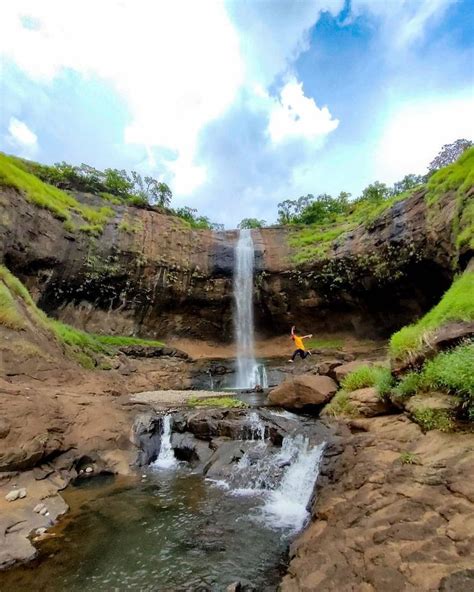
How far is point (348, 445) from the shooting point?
6590mm

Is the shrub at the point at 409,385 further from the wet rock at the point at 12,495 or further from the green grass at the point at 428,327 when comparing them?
the wet rock at the point at 12,495

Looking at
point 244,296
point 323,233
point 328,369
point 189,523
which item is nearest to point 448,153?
point 323,233

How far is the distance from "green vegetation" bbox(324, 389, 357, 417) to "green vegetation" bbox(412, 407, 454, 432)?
2.49 m

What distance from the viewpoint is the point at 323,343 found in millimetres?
26125

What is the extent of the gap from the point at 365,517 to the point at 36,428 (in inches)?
288

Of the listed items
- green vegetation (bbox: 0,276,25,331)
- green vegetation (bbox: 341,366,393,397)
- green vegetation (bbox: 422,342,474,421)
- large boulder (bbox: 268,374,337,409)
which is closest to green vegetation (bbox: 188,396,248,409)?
large boulder (bbox: 268,374,337,409)

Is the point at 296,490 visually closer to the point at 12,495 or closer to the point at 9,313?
the point at 12,495

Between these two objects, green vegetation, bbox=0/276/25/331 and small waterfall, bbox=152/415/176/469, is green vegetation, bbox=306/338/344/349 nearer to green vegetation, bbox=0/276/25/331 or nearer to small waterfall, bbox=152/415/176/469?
small waterfall, bbox=152/415/176/469

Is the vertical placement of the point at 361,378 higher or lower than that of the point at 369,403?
higher

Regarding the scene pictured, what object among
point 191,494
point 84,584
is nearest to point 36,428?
point 191,494

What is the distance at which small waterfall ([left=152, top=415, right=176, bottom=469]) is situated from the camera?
945cm

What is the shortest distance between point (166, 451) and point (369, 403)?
5.64 meters

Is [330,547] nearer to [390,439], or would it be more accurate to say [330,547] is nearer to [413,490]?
[413,490]

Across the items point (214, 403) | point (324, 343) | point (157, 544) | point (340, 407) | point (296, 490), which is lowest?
point (157, 544)
